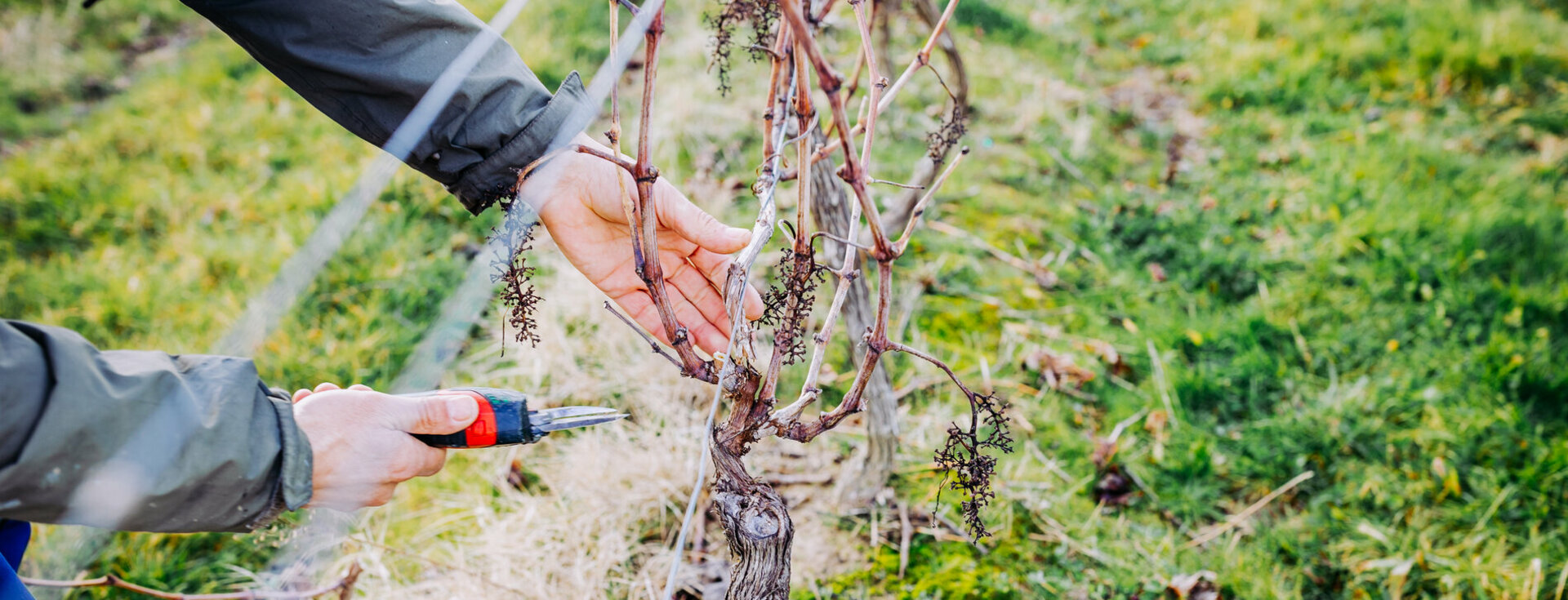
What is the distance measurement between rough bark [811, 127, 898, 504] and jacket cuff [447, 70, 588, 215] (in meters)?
0.65

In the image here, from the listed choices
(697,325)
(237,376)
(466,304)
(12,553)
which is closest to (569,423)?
(697,325)

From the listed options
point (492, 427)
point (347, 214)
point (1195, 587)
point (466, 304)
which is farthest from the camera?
point (347, 214)

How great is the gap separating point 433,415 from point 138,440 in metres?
0.48

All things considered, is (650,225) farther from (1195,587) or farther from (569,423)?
(1195,587)

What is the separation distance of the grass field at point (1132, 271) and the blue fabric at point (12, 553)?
0.81 m

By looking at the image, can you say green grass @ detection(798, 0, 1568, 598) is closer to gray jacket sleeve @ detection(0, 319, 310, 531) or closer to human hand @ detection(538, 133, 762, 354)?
human hand @ detection(538, 133, 762, 354)

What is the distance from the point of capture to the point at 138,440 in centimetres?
137

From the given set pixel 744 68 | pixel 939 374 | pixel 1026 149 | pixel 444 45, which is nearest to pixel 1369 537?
pixel 939 374

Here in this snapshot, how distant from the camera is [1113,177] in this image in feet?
15.0

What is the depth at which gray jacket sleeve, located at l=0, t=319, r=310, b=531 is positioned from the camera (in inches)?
51.0

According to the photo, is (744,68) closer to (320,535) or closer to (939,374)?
(939,374)

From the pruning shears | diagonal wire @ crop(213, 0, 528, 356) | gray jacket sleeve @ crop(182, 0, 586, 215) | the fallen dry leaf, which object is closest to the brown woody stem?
the pruning shears

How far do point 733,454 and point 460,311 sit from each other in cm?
244

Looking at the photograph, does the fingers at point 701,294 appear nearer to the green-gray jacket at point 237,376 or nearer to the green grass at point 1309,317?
the green-gray jacket at point 237,376
